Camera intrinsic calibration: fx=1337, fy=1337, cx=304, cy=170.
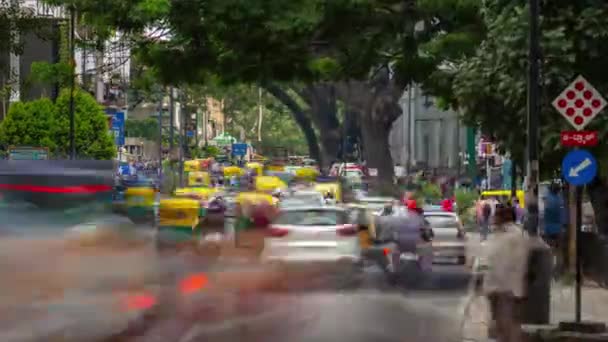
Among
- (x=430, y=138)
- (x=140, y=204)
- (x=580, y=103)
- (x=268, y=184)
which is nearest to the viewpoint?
(x=580, y=103)

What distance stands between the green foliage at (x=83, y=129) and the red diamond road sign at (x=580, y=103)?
3555 centimetres

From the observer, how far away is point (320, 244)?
22.8 metres

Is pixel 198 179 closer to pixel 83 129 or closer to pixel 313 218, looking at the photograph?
pixel 83 129

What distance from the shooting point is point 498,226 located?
12.5 meters

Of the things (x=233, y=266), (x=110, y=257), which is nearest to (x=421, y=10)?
(x=233, y=266)

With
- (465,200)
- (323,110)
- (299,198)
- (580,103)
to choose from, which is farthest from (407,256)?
(323,110)

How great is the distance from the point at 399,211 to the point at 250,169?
51545mm

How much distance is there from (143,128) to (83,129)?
137 feet

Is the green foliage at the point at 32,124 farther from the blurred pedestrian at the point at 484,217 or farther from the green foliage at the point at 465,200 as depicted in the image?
the blurred pedestrian at the point at 484,217

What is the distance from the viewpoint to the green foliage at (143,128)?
300 ft

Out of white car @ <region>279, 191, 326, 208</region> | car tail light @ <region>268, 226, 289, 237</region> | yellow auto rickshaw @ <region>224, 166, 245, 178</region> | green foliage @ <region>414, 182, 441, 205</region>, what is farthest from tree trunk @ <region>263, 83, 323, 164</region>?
car tail light @ <region>268, 226, 289, 237</region>

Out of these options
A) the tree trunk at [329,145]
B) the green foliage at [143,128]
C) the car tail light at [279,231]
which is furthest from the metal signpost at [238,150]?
the car tail light at [279,231]

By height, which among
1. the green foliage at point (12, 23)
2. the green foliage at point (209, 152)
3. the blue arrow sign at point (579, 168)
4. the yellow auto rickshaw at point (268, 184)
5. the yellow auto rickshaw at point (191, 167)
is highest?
the green foliage at point (12, 23)

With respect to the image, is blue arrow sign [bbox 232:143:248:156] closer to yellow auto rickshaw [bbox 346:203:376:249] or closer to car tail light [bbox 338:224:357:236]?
yellow auto rickshaw [bbox 346:203:376:249]
